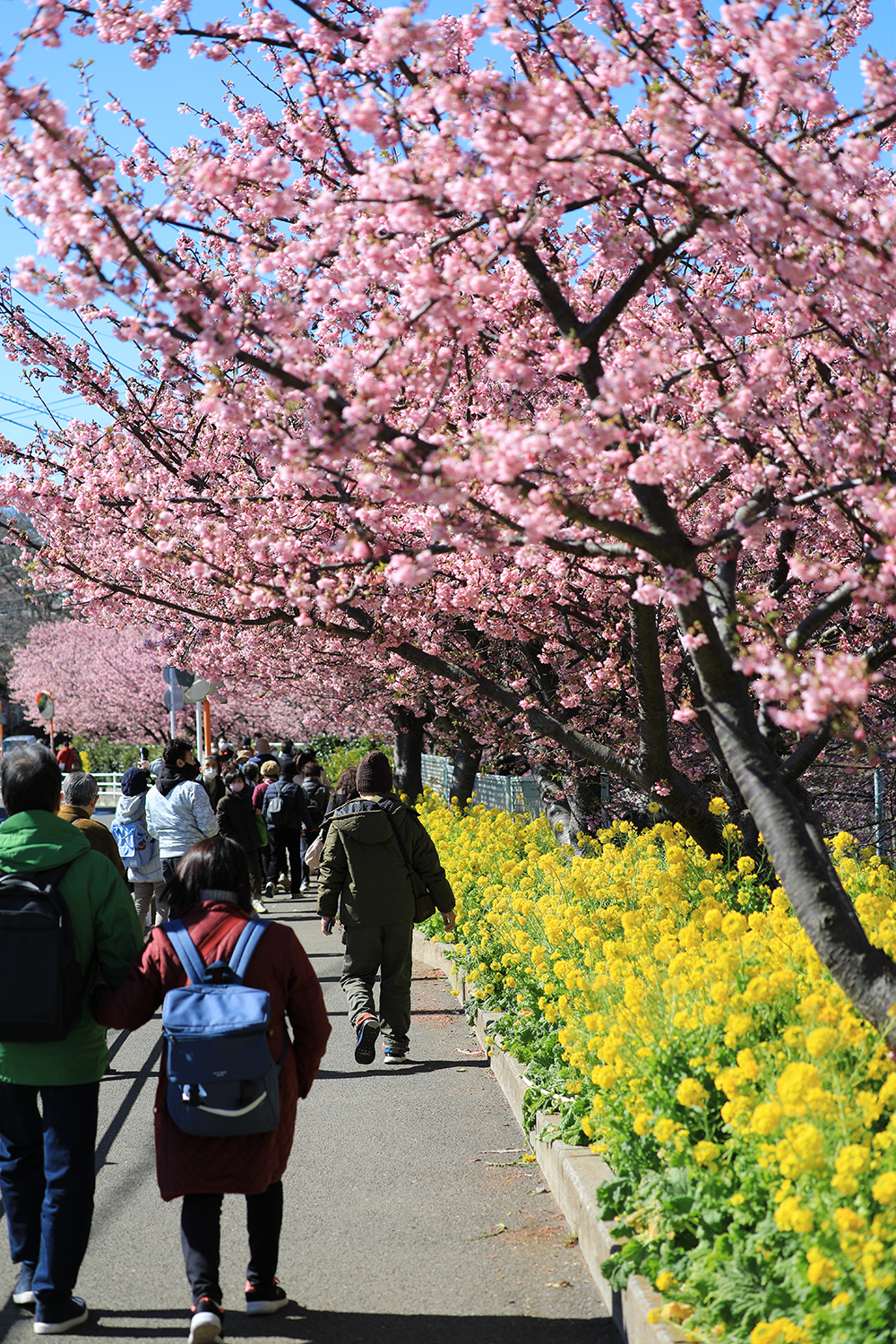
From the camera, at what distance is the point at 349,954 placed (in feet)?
26.4

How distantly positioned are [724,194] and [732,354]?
2.66 feet

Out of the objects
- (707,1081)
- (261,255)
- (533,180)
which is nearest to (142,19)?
(261,255)

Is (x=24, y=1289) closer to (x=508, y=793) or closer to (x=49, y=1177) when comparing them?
(x=49, y=1177)

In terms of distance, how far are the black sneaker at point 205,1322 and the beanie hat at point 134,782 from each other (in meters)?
6.35

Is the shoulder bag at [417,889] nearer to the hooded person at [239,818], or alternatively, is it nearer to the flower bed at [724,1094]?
the flower bed at [724,1094]

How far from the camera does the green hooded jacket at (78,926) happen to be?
4.21 meters

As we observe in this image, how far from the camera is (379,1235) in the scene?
5070 millimetres

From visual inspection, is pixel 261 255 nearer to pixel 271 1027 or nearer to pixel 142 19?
pixel 142 19

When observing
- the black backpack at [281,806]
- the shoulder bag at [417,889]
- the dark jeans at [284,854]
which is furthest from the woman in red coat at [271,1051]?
the dark jeans at [284,854]

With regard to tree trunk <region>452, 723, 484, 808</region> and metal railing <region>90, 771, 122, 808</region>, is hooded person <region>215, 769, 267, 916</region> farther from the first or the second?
metal railing <region>90, 771, 122, 808</region>

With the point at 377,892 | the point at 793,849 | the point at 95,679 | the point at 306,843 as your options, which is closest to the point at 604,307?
the point at 793,849

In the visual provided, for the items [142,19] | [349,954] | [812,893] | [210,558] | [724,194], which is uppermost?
[142,19]

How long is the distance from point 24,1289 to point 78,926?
1.34 m

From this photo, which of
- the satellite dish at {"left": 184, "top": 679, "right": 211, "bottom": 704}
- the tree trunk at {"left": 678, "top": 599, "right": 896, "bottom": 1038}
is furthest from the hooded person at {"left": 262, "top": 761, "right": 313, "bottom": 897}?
the tree trunk at {"left": 678, "top": 599, "right": 896, "bottom": 1038}
